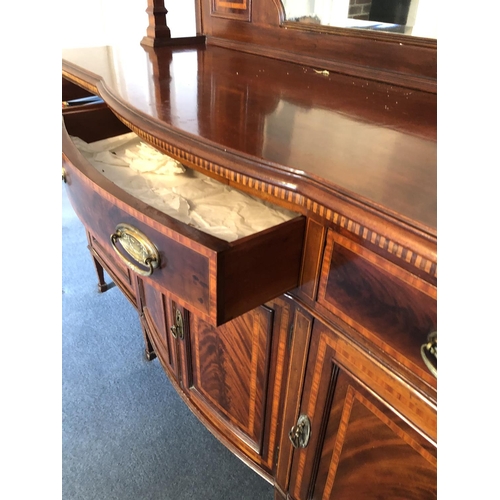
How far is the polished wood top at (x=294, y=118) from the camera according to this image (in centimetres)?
35

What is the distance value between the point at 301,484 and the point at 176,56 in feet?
2.43

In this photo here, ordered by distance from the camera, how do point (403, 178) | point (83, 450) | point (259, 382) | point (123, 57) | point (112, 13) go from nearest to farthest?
point (403, 178)
point (259, 382)
point (123, 57)
point (83, 450)
point (112, 13)

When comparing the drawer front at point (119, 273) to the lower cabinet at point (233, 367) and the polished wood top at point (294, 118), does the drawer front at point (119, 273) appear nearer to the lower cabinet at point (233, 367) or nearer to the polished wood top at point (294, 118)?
the lower cabinet at point (233, 367)

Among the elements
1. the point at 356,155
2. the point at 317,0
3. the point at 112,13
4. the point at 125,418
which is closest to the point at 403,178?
the point at 356,155

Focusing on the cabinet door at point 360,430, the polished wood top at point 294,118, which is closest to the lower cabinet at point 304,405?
the cabinet door at point 360,430

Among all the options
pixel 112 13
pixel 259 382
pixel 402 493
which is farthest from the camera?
pixel 112 13

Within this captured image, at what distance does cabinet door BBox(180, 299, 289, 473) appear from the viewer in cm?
55

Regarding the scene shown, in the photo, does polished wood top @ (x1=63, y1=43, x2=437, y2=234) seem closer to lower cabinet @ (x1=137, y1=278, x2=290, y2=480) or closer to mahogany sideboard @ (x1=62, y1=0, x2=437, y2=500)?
mahogany sideboard @ (x1=62, y1=0, x2=437, y2=500)

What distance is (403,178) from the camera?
0.36 m

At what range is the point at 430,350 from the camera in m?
0.34

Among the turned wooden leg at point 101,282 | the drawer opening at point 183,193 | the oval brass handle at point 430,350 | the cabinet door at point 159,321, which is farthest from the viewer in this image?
the turned wooden leg at point 101,282

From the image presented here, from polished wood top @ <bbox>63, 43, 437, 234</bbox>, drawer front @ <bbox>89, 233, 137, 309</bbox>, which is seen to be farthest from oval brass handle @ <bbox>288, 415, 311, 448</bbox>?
drawer front @ <bbox>89, 233, 137, 309</bbox>
